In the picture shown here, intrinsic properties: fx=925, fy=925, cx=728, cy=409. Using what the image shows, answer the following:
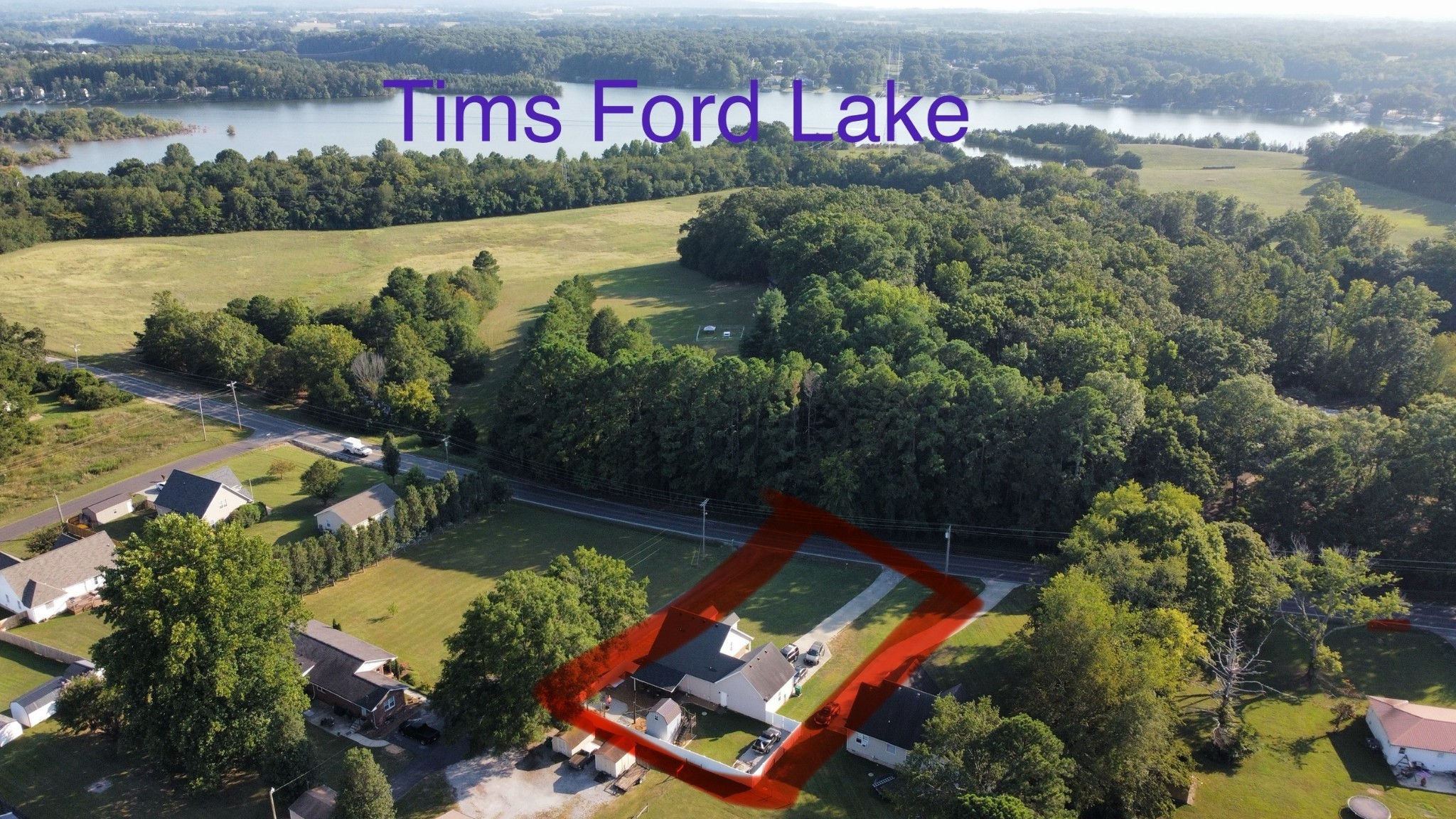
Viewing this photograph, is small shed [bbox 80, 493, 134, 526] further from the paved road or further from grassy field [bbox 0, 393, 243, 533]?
grassy field [bbox 0, 393, 243, 533]

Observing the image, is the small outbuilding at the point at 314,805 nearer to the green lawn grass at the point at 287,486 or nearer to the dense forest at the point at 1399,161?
the green lawn grass at the point at 287,486

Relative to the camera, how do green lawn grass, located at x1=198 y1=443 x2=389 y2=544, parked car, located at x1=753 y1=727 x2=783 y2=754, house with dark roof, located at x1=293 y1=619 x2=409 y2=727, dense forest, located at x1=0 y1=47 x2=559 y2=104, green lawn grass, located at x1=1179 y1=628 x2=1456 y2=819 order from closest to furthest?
green lawn grass, located at x1=1179 y1=628 x2=1456 y2=819 → parked car, located at x1=753 y1=727 x2=783 y2=754 → house with dark roof, located at x1=293 y1=619 x2=409 y2=727 → green lawn grass, located at x1=198 y1=443 x2=389 y2=544 → dense forest, located at x1=0 y1=47 x2=559 y2=104

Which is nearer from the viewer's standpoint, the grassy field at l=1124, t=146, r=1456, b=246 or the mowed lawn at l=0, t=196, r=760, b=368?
the mowed lawn at l=0, t=196, r=760, b=368

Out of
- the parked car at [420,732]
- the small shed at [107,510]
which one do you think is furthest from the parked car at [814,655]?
the small shed at [107,510]

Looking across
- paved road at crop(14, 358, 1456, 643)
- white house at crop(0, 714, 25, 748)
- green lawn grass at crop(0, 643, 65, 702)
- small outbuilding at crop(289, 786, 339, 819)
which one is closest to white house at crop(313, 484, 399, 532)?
paved road at crop(14, 358, 1456, 643)

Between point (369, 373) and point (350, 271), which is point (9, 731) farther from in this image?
point (350, 271)

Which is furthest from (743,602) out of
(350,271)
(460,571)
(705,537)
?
(350,271)
